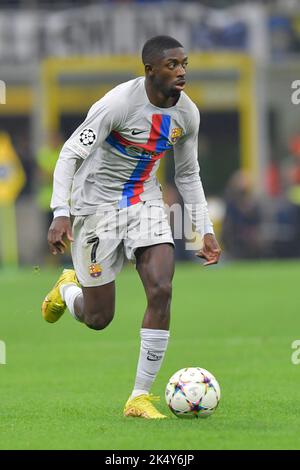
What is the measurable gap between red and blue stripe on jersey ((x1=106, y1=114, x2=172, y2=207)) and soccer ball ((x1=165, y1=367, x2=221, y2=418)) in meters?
1.38

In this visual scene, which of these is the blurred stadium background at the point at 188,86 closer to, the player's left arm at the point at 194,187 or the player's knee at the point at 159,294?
the player's left arm at the point at 194,187

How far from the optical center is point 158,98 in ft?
29.7

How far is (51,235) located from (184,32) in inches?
878

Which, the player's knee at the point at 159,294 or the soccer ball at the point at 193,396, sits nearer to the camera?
the soccer ball at the point at 193,396

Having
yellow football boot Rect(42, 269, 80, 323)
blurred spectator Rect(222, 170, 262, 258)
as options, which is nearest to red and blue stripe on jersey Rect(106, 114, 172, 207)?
yellow football boot Rect(42, 269, 80, 323)

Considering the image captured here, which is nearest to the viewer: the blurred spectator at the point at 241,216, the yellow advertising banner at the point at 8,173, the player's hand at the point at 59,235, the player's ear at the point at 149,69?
the player's hand at the point at 59,235

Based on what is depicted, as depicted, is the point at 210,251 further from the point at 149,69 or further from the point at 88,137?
the point at 149,69

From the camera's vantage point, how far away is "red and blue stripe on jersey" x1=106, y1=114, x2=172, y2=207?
915cm

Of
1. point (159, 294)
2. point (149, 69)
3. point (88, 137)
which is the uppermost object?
point (149, 69)

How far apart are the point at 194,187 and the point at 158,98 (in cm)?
84

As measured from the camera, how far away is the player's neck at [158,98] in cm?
903

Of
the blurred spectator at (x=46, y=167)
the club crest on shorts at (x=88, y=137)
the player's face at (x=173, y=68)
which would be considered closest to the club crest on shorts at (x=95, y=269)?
the club crest on shorts at (x=88, y=137)

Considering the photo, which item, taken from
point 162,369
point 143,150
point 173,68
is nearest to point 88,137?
point 143,150

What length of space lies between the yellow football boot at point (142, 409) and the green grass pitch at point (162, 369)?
12cm
